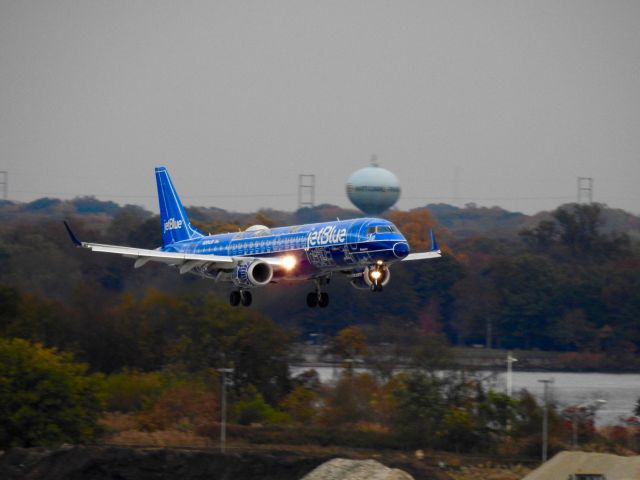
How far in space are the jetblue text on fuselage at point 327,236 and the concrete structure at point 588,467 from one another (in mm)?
13465

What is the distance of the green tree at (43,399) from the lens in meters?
74.5

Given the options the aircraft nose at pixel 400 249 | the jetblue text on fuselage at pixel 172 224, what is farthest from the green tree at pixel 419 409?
the aircraft nose at pixel 400 249

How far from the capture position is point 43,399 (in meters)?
76.1

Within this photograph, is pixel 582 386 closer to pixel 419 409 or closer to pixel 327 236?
pixel 419 409

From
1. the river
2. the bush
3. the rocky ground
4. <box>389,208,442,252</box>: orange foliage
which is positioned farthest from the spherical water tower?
the rocky ground

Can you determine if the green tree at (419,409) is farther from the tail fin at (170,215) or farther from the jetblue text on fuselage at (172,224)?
the jetblue text on fuselage at (172,224)

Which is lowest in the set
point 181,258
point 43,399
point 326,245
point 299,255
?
point 43,399

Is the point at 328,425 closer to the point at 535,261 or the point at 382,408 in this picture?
the point at 382,408

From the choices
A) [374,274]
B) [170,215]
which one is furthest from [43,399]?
[374,274]

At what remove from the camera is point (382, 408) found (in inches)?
3223

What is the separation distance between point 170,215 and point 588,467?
30.8 meters

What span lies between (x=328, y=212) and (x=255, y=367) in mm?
77980

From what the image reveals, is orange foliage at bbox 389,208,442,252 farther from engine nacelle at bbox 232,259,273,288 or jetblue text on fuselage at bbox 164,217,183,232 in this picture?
engine nacelle at bbox 232,259,273,288

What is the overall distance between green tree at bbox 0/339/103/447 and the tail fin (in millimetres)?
10327
